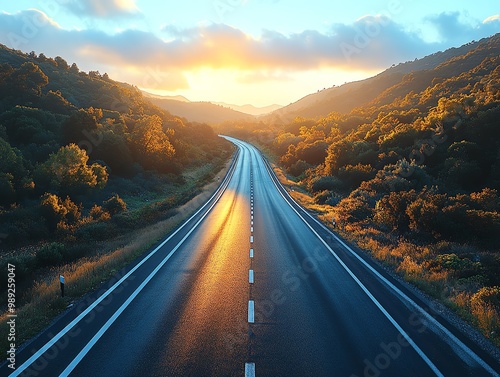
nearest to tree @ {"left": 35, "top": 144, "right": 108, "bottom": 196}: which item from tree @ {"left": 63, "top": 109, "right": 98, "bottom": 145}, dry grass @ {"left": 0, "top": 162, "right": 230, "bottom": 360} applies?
tree @ {"left": 63, "top": 109, "right": 98, "bottom": 145}

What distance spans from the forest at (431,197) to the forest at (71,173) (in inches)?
570

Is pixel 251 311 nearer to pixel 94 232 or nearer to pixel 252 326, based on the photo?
pixel 252 326

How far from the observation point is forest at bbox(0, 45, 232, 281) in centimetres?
2095

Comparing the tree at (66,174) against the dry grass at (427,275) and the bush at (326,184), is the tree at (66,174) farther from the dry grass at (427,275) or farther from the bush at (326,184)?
the bush at (326,184)

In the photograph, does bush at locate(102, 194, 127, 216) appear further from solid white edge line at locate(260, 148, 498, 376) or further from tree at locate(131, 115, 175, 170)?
solid white edge line at locate(260, 148, 498, 376)

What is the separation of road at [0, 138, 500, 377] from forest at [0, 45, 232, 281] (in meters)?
7.49

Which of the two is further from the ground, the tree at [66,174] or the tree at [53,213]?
the tree at [66,174]

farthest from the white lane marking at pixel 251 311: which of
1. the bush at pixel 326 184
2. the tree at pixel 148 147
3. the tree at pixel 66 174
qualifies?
the tree at pixel 148 147

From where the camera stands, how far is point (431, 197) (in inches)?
746

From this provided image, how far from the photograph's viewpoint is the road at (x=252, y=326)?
260 inches

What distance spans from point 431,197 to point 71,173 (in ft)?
88.0

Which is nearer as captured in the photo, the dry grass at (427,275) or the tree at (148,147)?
the dry grass at (427,275)

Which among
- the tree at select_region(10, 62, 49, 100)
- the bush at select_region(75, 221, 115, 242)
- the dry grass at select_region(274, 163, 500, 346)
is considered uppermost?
the tree at select_region(10, 62, 49, 100)

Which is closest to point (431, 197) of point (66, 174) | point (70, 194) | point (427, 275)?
point (427, 275)
